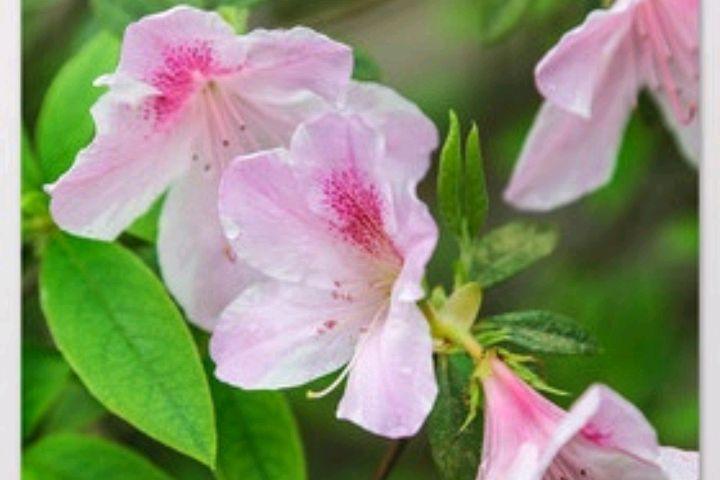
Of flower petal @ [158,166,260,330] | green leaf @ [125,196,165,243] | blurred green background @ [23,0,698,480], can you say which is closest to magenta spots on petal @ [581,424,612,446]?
blurred green background @ [23,0,698,480]

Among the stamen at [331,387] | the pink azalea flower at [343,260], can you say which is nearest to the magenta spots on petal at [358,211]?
the pink azalea flower at [343,260]

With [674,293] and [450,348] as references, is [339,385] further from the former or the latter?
[674,293]

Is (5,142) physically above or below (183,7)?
below

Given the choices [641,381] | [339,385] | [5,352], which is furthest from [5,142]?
[641,381]

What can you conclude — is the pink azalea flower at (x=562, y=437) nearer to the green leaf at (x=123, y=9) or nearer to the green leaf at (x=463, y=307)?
the green leaf at (x=463, y=307)

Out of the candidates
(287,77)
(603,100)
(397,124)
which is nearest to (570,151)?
(603,100)
